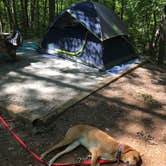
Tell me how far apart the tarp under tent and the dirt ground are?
4.40ft

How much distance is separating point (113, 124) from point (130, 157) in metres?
1.06

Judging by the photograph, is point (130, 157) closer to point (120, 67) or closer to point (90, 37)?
point (120, 67)

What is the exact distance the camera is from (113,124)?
380cm

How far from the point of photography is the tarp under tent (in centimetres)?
623

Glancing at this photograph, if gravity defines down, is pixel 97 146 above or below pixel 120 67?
below

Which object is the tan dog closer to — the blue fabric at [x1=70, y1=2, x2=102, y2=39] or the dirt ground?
the dirt ground

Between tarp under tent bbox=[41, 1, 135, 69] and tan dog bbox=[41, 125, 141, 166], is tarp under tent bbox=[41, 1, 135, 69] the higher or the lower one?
the higher one

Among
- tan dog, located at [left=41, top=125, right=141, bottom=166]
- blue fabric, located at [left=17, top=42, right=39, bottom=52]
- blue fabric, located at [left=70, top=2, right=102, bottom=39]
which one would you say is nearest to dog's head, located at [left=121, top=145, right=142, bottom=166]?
tan dog, located at [left=41, top=125, right=141, bottom=166]

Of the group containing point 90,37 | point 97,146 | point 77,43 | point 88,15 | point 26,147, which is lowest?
point 26,147

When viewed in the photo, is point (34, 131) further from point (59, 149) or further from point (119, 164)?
point (119, 164)

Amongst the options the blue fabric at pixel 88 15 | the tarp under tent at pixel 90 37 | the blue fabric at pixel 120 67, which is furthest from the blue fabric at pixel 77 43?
the blue fabric at pixel 120 67

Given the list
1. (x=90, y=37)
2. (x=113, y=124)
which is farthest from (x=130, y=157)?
(x=90, y=37)

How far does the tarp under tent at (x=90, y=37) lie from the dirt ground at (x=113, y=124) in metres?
1.34

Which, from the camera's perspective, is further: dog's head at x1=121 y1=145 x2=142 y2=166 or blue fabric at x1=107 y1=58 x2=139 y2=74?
blue fabric at x1=107 y1=58 x2=139 y2=74
